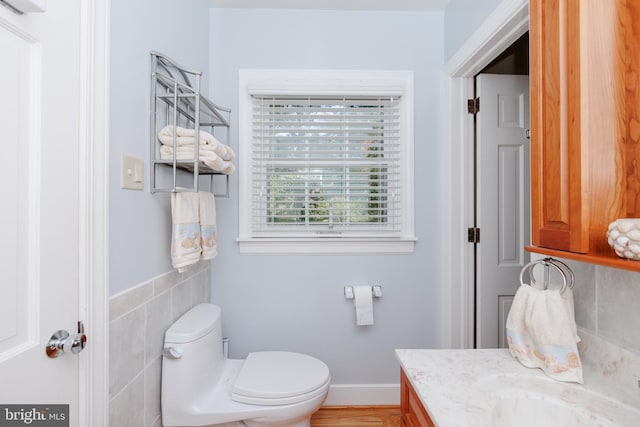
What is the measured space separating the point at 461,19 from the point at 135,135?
5.71 feet

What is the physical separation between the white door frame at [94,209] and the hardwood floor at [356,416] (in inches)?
47.7

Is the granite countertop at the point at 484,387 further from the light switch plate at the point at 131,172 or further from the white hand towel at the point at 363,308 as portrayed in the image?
the light switch plate at the point at 131,172

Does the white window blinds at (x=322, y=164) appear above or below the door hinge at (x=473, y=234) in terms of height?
above

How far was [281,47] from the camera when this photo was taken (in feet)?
5.90

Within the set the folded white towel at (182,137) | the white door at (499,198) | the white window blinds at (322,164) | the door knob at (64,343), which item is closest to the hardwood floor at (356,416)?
the white door at (499,198)

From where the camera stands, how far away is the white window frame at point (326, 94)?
1776 millimetres

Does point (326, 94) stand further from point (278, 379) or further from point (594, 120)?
point (278, 379)

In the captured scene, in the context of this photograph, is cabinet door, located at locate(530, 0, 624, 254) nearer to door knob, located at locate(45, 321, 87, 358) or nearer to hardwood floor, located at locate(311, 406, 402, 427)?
door knob, located at locate(45, 321, 87, 358)

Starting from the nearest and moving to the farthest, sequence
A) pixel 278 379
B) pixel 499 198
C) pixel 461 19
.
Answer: pixel 278 379, pixel 461 19, pixel 499 198

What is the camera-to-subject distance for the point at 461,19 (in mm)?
1604

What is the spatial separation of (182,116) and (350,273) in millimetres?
1276

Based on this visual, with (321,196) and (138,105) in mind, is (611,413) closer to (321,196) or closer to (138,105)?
(321,196)

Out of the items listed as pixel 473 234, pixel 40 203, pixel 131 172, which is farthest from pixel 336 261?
pixel 40 203

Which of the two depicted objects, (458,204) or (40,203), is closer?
(40,203)
